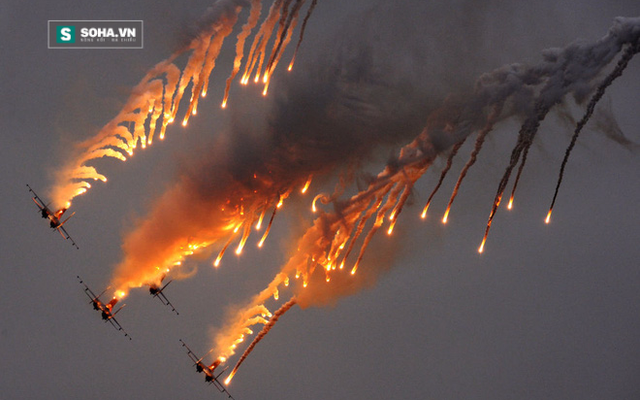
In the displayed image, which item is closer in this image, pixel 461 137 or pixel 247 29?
pixel 461 137

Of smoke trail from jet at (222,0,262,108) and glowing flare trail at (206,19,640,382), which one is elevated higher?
smoke trail from jet at (222,0,262,108)

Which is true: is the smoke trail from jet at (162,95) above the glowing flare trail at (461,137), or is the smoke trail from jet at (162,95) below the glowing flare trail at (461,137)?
above

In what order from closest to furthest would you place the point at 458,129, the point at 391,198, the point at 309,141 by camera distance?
the point at 458,129
the point at 391,198
the point at 309,141

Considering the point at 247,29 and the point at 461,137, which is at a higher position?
the point at 247,29

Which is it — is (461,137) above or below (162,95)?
below

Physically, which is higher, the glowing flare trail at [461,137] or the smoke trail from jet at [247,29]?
the smoke trail from jet at [247,29]

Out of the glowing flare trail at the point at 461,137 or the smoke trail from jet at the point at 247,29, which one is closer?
the glowing flare trail at the point at 461,137

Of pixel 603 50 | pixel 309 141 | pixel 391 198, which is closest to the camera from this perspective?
pixel 603 50

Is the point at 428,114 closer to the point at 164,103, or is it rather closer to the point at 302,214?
the point at 302,214

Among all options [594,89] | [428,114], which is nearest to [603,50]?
[594,89]

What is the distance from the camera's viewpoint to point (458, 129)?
166 ft

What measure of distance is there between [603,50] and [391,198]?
1509cm

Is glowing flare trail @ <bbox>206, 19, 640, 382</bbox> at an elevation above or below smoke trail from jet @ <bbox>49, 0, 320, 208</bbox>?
below

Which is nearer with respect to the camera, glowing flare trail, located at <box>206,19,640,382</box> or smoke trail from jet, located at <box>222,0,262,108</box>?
glowing flare trail, located at <box>206,19,640,382</box>
